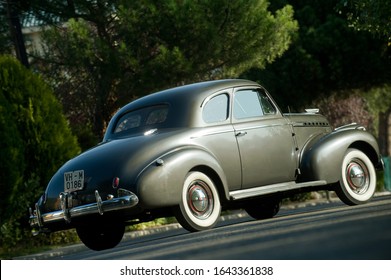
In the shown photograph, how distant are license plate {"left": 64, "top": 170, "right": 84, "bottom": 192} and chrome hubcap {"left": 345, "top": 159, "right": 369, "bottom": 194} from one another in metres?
3.70

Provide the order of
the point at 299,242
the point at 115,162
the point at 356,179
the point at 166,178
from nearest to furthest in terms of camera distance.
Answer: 1. the point at 299,242
2. the point at 166,178
3. the point at 115,162
4. the point at 356,179

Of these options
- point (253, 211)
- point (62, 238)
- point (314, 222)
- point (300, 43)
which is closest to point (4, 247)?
point (62, 238)

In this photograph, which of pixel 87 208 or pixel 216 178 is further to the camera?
pixel 216 178

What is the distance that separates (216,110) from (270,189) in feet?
3.78

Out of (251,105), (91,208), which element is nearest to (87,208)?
(91,208)

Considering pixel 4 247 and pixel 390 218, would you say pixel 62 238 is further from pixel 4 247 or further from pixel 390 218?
pixel 390 218

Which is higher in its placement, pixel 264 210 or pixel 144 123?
pixel 144 123

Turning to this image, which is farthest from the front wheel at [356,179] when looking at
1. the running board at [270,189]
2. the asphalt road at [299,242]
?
the asphalt road at [299,242]

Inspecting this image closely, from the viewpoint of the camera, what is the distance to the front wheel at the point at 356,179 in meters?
11.5

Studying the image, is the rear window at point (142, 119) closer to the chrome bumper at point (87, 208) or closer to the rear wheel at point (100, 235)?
the rear wheel at point (100, 235)

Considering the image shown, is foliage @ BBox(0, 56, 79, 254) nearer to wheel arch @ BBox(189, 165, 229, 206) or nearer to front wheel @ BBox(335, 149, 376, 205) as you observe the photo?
front wheel @ BBox(335, 149, 376, 205)

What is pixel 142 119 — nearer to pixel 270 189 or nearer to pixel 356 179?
pixel 270 189

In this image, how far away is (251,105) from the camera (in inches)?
435

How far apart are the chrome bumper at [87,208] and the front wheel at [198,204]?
23.0 inches
